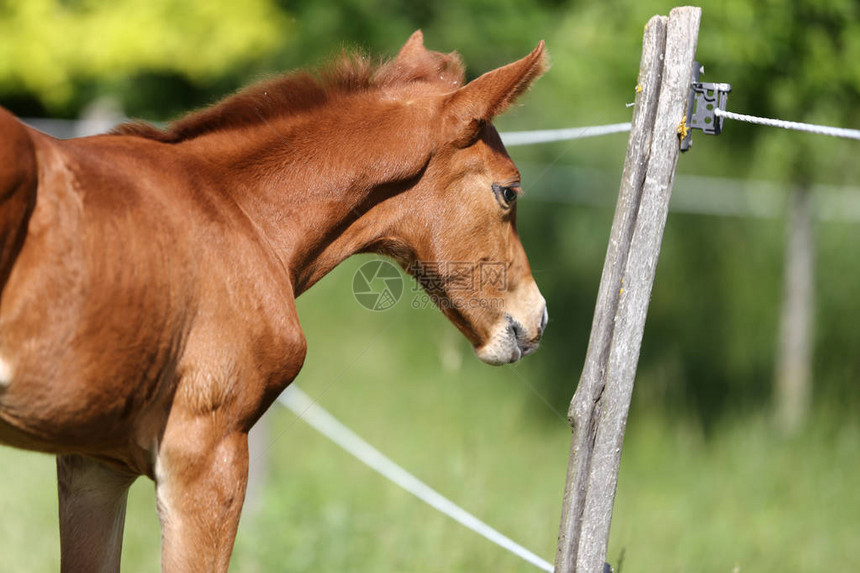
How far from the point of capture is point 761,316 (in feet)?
26.3

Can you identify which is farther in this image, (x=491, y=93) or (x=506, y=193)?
(x=506, y=193)

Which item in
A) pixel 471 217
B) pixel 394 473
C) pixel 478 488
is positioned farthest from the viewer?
pixel 478 488

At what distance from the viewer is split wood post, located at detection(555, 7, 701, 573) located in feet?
8.20

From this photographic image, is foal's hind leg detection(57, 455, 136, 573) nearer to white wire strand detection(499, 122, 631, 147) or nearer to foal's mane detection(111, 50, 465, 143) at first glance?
foal's mane detection(111, 50, 465, 143)

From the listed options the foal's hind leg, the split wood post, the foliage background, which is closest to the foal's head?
the split wood post

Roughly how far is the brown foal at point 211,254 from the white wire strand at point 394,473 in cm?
66

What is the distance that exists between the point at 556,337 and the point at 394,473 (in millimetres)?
4142

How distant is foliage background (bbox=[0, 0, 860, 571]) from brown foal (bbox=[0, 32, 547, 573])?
1.16 m

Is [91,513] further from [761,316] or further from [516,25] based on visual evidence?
[761,316]

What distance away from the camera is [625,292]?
255 cm

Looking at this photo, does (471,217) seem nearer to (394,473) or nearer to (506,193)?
(506,193)

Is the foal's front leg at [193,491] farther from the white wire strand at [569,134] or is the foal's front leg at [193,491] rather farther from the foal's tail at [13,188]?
the white wire strand at [569,134]

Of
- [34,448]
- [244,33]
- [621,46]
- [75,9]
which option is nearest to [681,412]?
[621,46]

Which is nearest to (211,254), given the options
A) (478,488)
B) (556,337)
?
(478,488)
